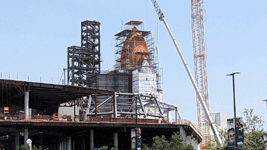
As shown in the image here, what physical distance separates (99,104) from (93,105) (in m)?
7.97

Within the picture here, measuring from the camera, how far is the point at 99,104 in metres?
127

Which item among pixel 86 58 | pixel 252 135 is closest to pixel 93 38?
pixel 86 58

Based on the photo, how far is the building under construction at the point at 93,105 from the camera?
86.5m

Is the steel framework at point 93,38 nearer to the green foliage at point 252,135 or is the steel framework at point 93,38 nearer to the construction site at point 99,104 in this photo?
the construction site at point 99,104

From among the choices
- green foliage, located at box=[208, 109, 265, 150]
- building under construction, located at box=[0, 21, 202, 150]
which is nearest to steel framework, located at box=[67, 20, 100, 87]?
building under construction, located at box=[0, 21, 202, 150]

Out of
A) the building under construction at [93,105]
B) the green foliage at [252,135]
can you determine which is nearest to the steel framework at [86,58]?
the building under construction at [93,105]

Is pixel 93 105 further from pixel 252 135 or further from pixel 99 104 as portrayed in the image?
pixel 252 135

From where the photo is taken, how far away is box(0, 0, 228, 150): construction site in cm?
8719

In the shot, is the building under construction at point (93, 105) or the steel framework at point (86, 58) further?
the steel framework at point (86, 58)

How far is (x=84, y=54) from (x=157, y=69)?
31065mm

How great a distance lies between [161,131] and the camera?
103m

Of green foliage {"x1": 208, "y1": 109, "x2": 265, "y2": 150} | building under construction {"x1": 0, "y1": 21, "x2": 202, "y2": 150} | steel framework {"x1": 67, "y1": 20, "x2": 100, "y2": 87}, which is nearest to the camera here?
green foliage {"x1": 208, "y1": 109, "x2": 265, "y2": 150}

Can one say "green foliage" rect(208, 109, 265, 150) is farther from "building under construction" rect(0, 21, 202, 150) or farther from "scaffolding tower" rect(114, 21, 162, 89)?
"scaffolding tower" rect(114, 21, 162, 89)

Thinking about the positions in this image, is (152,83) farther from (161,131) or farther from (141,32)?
(161,131)
